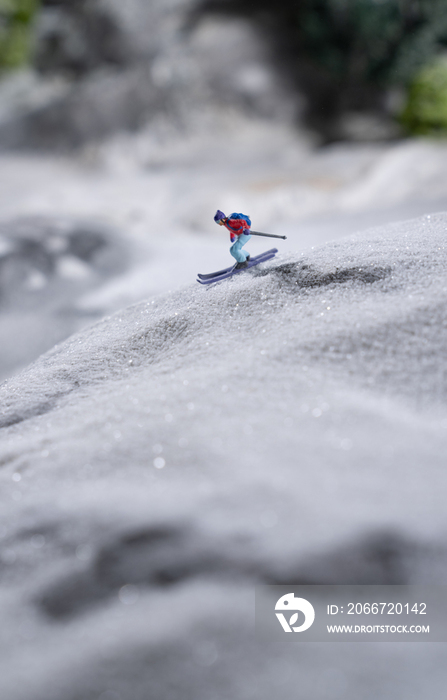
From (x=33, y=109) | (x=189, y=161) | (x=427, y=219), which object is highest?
(x=33, y=109)

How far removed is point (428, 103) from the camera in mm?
2992

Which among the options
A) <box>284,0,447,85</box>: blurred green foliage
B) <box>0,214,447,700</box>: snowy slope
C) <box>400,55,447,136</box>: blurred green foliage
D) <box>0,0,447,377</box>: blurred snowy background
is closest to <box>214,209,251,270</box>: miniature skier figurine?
<box>0,214,447,700</box>: snowy slope

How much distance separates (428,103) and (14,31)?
4.76m

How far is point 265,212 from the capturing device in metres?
2.45

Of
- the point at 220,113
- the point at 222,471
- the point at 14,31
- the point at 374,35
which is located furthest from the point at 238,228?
the point at 14,31

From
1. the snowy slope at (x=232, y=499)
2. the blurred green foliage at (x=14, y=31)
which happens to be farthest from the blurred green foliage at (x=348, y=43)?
the snowy slope at (x=232, y=499)

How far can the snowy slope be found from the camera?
1.19 ft

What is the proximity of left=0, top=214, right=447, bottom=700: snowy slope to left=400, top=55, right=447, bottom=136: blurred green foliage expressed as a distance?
2.79 m

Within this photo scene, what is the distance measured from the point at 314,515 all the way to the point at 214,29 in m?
4.36

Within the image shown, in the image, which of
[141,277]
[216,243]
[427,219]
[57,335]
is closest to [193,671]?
[427,219]

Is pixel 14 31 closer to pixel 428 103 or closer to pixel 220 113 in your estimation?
pixel 220 113

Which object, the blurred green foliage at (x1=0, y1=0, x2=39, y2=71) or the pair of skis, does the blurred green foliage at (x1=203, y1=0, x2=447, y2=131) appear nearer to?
the blurred green foliage at (x1=0, y1=0, x2=39, y2=71)

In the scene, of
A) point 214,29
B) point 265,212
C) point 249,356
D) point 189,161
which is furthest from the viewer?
point 214,29

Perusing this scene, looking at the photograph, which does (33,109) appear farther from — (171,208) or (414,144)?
(414,144)
